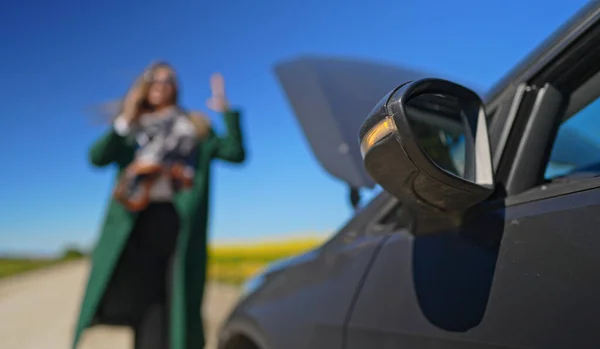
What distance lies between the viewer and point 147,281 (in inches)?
139

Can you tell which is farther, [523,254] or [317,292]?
[317,292]

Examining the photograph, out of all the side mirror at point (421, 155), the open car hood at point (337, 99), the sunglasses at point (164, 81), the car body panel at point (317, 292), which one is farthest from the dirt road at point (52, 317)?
the side mirror at point (421, 155)

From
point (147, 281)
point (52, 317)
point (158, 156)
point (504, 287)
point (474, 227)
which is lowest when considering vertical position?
point (504, 287)

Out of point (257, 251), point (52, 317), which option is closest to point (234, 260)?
point (257, 251)

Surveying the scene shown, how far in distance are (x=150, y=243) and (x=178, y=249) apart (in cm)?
21

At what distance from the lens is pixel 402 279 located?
1396mm

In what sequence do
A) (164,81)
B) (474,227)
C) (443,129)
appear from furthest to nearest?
(164,81)
(443,129)
(474,227)

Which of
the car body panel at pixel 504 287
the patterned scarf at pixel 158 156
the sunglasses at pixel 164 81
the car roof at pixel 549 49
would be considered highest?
the sunglasses at pixel 164 81

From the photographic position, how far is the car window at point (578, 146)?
1.48m

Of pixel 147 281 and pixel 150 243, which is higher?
pixel 150 243

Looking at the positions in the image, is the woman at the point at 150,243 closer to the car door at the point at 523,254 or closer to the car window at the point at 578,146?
the car door at the point at 523,254

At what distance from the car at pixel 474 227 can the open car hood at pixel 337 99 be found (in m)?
0.14

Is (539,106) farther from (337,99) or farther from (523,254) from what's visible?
(337,99)

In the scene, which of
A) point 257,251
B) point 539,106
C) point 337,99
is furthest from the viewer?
point 257,251
